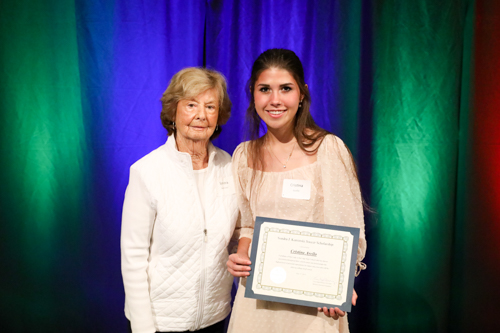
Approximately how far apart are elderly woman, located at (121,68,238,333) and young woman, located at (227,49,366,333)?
0.14 m

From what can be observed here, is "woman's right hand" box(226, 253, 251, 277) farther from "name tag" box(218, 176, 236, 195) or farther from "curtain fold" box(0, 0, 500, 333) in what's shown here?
"curtain fold" box(0, 0, 500, 333)

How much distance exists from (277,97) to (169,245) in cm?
82

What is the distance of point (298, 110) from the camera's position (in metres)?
1.71

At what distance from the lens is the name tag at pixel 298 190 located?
154 centimetres

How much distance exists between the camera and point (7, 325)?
2.39m

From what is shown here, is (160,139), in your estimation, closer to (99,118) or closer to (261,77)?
(99,118)

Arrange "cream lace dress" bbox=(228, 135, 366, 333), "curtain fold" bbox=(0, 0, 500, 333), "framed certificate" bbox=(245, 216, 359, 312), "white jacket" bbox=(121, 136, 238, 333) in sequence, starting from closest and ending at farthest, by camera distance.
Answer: "framed certificate" bbox=(245, 216, 359, 312)
"cream lace dress" bbox=(228, 135, 366, 333)
"white jacket" bbox=(121, 136, 238, 333)
"curtain fold" bbox=(0, 0, 500, 333)

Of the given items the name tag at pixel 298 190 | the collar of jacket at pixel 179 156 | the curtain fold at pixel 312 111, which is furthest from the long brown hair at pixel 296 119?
the curtain fold at pixel 312 111

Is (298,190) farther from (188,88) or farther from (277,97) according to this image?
(188,88)

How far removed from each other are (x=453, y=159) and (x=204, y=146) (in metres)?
1.59

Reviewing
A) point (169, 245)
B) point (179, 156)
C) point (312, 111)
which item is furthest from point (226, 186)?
point (312, 111)

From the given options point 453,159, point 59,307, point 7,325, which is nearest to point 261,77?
point 453,159

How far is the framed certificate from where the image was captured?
4.50 ft

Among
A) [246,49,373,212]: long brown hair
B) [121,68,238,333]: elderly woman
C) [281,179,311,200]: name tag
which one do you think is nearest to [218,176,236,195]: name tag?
[121,68,238,333]: elderly woman
